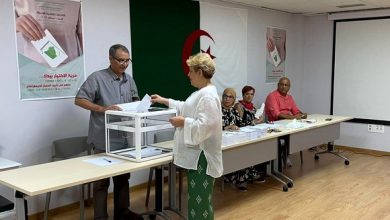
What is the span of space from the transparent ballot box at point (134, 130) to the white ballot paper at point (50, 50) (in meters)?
0.96

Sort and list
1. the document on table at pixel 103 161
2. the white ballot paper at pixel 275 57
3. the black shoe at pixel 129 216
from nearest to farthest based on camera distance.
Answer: the document on table at pixel 103 161 → the black shoe at pixel 129 216 → the white ballot paper at pixel 275 57

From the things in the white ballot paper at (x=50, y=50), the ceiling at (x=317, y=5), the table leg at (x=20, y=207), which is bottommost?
the table leg at (x=20, y=207)

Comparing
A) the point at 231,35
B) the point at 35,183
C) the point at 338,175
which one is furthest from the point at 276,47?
the point at 35,183

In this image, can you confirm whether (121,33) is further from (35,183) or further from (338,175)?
(338,175)

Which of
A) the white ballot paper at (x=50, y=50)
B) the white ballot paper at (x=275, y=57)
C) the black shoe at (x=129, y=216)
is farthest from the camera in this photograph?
the white ballot paper at (x=275, y=57)

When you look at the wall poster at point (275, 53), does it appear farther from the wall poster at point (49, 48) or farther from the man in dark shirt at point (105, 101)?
the man in dark shirt at point (105, 101)

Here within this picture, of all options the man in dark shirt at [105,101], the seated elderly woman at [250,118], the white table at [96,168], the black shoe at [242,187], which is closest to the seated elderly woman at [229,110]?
the seated elderly woman at [250,118]

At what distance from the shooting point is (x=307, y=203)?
4.05 m

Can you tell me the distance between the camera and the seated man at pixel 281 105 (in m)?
5.40

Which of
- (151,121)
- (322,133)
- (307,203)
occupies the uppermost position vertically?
(151,121)

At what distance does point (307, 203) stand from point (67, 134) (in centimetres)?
254

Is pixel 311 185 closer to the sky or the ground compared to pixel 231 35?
closer to the ground

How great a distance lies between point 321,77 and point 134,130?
499 centimetres

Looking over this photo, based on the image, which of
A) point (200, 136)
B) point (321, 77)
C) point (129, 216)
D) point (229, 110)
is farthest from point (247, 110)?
point (321, 77)
